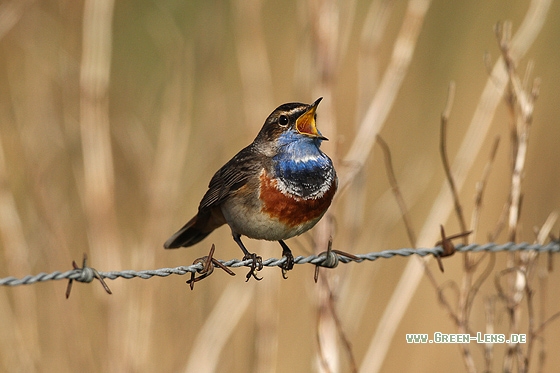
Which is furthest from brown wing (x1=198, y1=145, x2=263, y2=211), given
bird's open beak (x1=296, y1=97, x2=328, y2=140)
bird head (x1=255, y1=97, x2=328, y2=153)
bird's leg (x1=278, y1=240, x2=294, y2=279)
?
bird's leg (x1=278, y1=240, x2=294, y2=279)

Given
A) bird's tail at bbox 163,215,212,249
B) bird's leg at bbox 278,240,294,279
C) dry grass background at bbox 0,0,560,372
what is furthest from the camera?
dry grass background at bbox 0,0,560,372

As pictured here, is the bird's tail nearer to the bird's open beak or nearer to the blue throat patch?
the blue throat patch

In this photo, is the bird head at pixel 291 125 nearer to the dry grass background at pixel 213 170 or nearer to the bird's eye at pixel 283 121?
the bird's eye at pixel 283 121

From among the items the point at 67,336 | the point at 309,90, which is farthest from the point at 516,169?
the point at 67,336

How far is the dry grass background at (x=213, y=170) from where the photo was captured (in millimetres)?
4871

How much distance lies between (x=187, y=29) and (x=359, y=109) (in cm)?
210

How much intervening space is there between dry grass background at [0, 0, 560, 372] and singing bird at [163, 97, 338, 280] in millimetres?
412

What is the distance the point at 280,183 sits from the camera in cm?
415

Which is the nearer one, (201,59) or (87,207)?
(87,207)

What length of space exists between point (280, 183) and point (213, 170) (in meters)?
2.08

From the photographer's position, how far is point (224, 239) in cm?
582

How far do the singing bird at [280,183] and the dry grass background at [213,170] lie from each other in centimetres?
41

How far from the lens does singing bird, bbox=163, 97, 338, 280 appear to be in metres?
4.11

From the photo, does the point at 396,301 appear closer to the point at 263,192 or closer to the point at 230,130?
the point at 263,192
